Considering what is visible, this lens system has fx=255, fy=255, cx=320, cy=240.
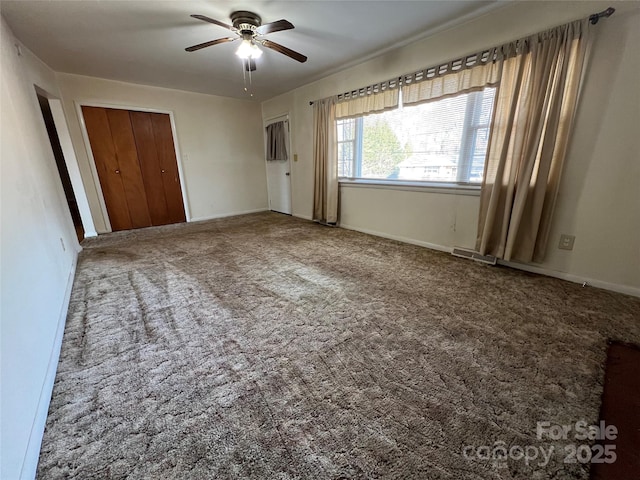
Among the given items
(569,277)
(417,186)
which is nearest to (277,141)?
(417,186)

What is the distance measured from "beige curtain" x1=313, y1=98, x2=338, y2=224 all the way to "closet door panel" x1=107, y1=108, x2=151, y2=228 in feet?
10.0

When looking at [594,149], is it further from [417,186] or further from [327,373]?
[327,373]

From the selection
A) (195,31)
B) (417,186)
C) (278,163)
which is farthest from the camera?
(278,163)

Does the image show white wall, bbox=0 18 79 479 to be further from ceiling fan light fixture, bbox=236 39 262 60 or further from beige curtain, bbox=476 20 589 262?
beige curtain, bbox=476 20 589 262

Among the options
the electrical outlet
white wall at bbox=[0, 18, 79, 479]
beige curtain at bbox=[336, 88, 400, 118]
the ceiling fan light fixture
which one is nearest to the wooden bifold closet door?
white wall at bbox=[0, 18, 79, 479]

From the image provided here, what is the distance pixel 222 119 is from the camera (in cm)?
500

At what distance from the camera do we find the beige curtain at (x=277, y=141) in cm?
501

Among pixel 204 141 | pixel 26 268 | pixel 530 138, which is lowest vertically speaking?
pixel 26 268

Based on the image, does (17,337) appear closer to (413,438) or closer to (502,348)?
(413,438)

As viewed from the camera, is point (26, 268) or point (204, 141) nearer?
point (26, 268)

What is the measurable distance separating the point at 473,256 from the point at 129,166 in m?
5.32

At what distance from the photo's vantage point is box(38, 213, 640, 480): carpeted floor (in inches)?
37.7

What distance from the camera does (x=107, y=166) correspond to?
411 cm

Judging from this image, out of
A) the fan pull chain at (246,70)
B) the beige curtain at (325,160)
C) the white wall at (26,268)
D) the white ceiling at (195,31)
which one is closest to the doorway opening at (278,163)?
the fan pull chain at (246,70)
